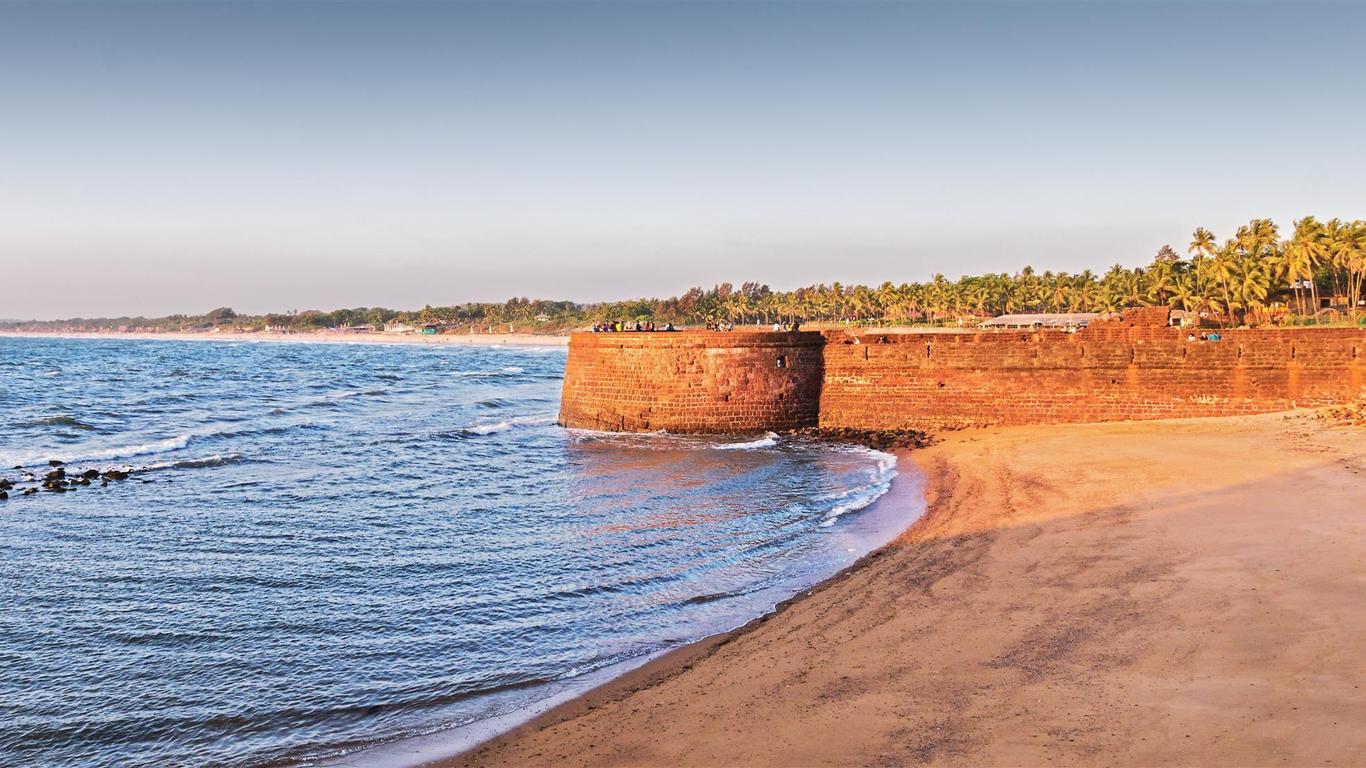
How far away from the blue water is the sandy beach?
121 cm

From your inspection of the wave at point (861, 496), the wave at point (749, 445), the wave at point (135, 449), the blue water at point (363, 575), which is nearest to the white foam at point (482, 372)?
the wave at point (135, 449)

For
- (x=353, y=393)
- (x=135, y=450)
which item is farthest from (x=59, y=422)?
(x=353, y=393)

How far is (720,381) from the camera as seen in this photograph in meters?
27.9

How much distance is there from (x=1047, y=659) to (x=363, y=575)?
339 inches

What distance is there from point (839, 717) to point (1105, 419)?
20.2 meters

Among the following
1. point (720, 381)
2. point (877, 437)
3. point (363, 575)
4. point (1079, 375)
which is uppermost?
point (1079, 375)

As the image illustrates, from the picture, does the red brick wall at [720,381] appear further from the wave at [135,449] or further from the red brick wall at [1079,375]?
the wave at [135,449]

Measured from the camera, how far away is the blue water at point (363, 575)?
8.35 metres

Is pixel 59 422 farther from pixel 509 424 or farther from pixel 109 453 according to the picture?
pixel 509 424

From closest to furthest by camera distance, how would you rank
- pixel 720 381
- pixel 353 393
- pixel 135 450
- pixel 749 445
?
pixel 749 445 → pixel 135 450 → pixel 720 381 → pixel 353 393

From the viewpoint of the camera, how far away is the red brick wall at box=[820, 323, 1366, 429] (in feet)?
76.1

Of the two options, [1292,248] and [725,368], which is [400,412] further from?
[1292,248]

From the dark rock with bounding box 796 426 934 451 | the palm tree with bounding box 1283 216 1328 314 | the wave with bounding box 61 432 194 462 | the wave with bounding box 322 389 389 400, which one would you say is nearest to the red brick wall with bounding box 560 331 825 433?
the dark rock with bounding box 796 426 934 451

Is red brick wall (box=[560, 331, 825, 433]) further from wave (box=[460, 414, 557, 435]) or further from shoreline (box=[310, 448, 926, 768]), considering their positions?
shoreline (box=[310, 448, 926, 768])
